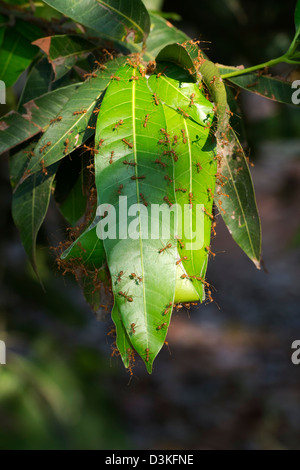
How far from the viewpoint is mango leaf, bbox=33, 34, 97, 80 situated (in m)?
0.90

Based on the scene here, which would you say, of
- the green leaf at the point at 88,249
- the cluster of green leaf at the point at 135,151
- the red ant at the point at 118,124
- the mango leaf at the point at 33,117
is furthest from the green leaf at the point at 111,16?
the green leaf at the point at 88,249

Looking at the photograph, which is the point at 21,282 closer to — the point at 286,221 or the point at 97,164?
the point at 97,164

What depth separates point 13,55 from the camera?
110 centimetres

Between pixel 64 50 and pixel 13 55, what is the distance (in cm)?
24

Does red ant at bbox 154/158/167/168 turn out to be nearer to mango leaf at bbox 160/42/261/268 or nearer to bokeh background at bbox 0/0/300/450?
mango leaf at bbox 160/42/261/268

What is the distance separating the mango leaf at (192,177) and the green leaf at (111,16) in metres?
0.19

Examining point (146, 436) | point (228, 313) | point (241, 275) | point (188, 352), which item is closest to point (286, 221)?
point (241, 275)

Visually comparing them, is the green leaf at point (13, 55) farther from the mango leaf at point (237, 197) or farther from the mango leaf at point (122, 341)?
the mango leaf at point (122, 341)

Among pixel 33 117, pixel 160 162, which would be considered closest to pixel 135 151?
pixel 160 162

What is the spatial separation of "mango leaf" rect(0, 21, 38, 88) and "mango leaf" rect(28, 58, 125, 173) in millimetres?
355

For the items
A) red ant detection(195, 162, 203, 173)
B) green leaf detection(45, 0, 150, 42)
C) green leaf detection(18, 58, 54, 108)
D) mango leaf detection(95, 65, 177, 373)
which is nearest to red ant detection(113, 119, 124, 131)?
mango leaf detection(95, 65, 177, 373)

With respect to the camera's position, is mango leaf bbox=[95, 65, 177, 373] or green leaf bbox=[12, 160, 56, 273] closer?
mango leaf bbox=[95, 65, 177, 373]

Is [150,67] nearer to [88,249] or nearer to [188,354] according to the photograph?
[88,249]

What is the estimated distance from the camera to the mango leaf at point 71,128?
0.78 meters
